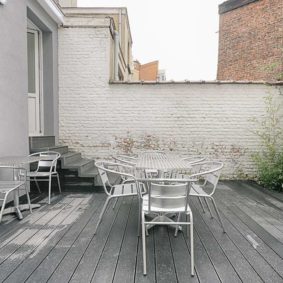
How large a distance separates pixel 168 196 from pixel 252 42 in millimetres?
7770

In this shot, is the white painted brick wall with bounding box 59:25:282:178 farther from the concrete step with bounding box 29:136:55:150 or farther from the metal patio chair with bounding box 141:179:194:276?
the metal patio chair with bounding box 141:179:194:276

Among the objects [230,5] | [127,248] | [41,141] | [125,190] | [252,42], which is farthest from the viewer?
[230,5]

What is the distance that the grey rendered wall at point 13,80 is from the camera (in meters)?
3.36

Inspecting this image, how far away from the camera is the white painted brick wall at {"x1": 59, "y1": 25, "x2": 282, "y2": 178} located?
17.1ft

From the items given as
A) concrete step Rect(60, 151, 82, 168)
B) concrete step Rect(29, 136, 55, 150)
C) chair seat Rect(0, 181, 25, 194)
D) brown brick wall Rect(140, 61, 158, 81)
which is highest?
brown brick wall Rect(140, 61, 158, 81)

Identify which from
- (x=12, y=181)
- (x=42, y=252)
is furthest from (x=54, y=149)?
(x=42, y=252)

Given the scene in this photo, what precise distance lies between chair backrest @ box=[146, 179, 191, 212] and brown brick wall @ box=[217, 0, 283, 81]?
6154mm

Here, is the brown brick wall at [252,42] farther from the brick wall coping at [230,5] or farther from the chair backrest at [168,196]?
the chair backrest at [168,196]

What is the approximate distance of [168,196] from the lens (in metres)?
1.88

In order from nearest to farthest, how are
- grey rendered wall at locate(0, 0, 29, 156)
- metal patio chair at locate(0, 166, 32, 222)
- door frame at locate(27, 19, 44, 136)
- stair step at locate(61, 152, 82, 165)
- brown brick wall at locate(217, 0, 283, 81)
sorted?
metal patio chair at locate(0, 166, 32, 222) → grey rendered wall at locate(0, 0, 29, 156) → stair step at locate(61, 152, 82, 165) → door frame at locate(27, 19, 44, 136) → brown brick wall at locate(217, 0, 283, 81)

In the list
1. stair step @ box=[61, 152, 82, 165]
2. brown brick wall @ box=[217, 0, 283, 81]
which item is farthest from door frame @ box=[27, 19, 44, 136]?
brown brick wall @ box=[217, 0, 283, 81]

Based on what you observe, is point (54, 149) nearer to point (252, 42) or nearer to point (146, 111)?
point (146, 111)

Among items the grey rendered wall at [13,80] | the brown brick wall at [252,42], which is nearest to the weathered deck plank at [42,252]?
the grey rendered wall at [13,80]

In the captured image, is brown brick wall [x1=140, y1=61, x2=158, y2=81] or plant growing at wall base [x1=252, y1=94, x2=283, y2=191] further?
brown brick wall [x1=140, y1=61, x2=158, y2=81]
